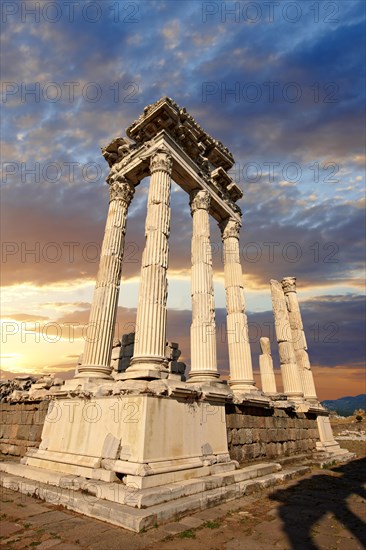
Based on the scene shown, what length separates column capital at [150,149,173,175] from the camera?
459 inches

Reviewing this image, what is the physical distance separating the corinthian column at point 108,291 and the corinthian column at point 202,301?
2904 millimetres

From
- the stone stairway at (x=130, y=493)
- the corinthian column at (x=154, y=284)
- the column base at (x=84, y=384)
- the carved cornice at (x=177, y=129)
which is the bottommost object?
the stone stairway at (x=130, y=493)

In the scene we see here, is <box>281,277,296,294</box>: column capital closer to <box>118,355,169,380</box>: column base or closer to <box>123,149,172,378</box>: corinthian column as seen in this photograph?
<box>123,149,172,378</box>: corinthian column

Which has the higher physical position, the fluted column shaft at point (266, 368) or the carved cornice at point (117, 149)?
the carved cornice at point (117, 149)

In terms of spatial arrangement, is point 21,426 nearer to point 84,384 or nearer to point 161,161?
point 84,384

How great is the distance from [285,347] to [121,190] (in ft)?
41.2

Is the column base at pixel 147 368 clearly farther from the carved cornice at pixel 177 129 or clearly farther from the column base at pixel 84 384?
the carved cornice at pixel 177 129

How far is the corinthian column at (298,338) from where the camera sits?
62.5 ft

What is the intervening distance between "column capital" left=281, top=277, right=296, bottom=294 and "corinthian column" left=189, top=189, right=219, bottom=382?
32.5 ft

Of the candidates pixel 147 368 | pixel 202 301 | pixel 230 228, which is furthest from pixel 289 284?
pixel 147 368

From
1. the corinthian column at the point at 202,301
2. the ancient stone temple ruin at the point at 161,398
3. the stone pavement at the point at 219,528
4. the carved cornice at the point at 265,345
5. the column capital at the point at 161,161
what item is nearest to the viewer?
the stone pavement at the point at 219,528

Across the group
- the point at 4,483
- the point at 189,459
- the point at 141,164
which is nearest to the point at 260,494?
the point at 189,459

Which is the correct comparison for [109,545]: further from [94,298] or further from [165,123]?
[165,123]

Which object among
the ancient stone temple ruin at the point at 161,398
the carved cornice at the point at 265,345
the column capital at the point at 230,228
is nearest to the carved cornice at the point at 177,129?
the ancient stone temple ruin at the point at 161,398
